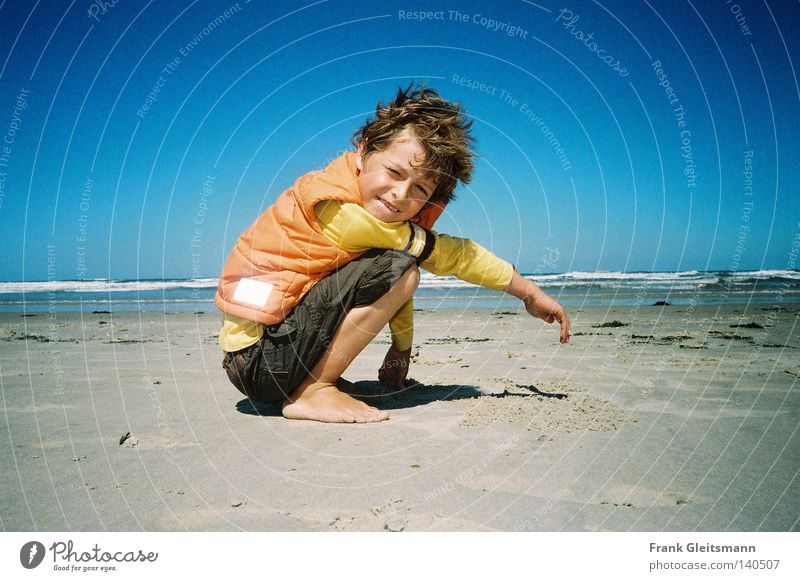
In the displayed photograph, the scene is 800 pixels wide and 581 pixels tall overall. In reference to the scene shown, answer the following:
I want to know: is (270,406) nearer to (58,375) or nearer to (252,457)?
(252,457)

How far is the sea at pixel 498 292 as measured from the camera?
12.9 m

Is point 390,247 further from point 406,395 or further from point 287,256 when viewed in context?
point 406,395

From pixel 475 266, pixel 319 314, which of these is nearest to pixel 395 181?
pixel 475 266

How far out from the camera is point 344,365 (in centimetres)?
302

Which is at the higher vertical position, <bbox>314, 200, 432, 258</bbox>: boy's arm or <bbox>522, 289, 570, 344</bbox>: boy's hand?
<bbox>314, 200, 432, 258</bbox>: boy's arm

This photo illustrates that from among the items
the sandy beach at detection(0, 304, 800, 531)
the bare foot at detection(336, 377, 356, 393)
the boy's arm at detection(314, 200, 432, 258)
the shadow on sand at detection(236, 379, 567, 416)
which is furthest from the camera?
the bare foot at detection(336, 377, 356, 393)

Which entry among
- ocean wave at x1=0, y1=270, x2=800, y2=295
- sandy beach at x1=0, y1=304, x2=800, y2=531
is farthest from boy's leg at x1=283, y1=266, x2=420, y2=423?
ocean wave at x1=0, y1=270, x2=800, y2=295

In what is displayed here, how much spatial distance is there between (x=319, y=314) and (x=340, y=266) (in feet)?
0.92

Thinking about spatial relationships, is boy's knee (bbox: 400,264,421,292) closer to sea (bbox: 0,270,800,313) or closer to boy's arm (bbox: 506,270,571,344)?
boy's arm (bbox: 506,270,571,344)

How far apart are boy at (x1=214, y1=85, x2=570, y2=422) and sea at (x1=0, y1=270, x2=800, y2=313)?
8.90 meters

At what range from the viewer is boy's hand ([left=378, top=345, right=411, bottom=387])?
362cm
